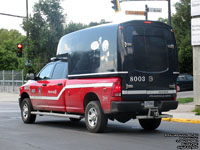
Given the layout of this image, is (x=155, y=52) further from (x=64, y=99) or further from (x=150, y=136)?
(x=64, y=99)

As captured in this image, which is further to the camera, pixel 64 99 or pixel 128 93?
pixel 64 99

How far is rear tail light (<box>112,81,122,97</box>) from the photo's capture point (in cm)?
966

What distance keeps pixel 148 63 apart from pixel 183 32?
3073cm

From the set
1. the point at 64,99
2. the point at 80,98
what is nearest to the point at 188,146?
the point at 80,98

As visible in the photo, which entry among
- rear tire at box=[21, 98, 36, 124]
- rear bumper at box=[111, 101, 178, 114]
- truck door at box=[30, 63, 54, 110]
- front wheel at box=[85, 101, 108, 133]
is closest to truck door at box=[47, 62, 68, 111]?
truck door at box=[30, 63, 54, 110]

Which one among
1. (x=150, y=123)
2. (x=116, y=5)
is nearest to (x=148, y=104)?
(x=150, y=123)

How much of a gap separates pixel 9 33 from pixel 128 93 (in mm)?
96322

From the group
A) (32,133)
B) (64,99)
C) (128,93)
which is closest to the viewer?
(128,93)

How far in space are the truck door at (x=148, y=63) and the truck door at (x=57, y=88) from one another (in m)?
2.49

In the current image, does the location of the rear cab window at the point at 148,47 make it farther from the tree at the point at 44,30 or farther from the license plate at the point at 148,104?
the tree at the point at 44,30

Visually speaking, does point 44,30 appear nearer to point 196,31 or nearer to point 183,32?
point 183,32

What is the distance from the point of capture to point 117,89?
9672 millimetres

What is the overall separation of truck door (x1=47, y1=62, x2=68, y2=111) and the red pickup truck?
0.06 metres

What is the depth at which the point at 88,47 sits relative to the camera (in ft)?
35.6
